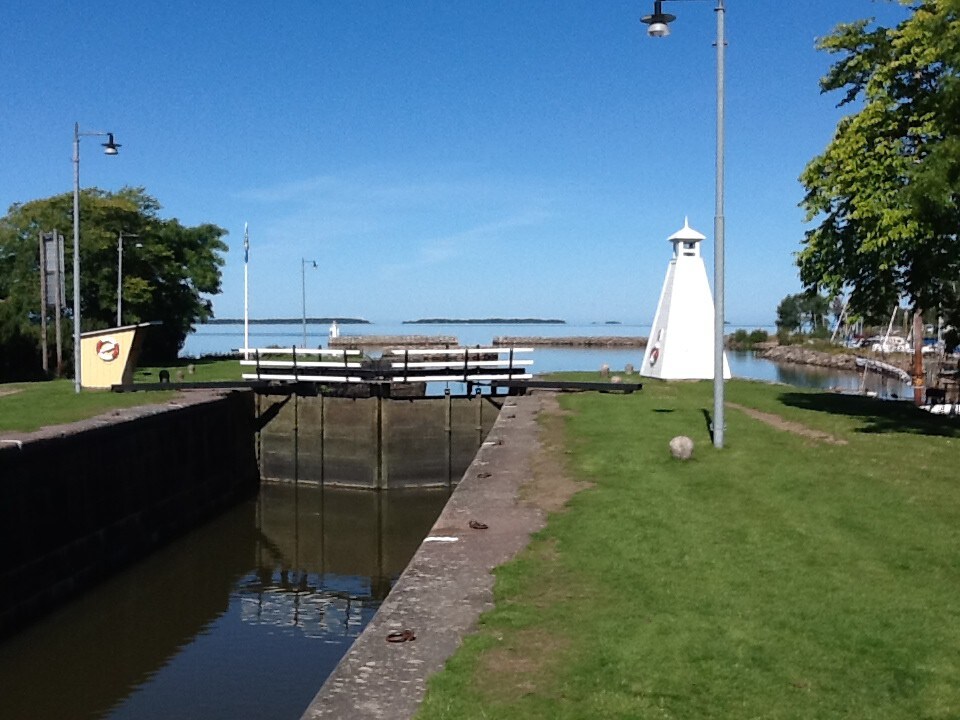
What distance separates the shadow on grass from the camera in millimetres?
19458

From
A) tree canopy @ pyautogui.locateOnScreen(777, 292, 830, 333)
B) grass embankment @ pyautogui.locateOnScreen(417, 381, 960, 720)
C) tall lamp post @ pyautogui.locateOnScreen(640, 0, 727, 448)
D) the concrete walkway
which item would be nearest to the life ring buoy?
the concrete walkway

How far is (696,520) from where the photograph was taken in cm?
1060

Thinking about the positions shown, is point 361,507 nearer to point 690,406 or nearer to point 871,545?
point 690,406

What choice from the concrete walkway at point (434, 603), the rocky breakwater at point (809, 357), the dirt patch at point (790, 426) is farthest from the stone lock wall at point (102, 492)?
the rocky breakwater at point (809, 357)

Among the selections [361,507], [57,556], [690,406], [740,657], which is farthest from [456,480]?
[740,657]

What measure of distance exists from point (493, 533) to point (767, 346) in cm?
11820

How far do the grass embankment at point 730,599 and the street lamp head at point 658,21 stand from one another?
796cm

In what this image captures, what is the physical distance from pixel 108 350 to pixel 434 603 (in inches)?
867

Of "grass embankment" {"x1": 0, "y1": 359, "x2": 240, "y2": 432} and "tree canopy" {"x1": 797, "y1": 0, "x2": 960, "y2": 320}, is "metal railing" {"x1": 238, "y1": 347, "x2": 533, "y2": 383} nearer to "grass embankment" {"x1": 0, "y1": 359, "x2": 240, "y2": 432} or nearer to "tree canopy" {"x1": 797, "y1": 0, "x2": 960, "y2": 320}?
"grass embankment" {"x1": 0, "y1": 359, "x2": 240, "y2": 432}

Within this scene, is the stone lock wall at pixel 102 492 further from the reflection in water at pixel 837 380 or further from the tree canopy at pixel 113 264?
the reflection in water at pixel 837 380

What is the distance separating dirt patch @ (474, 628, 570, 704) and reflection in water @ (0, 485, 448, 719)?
513 cm

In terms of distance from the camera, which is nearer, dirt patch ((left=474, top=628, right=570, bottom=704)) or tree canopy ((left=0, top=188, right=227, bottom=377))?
dirt patch ((left=474, top=628, right=570, bottom=704))

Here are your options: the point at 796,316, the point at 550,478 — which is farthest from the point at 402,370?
the point at 796,316

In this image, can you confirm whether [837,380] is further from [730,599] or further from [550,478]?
[730,599]
